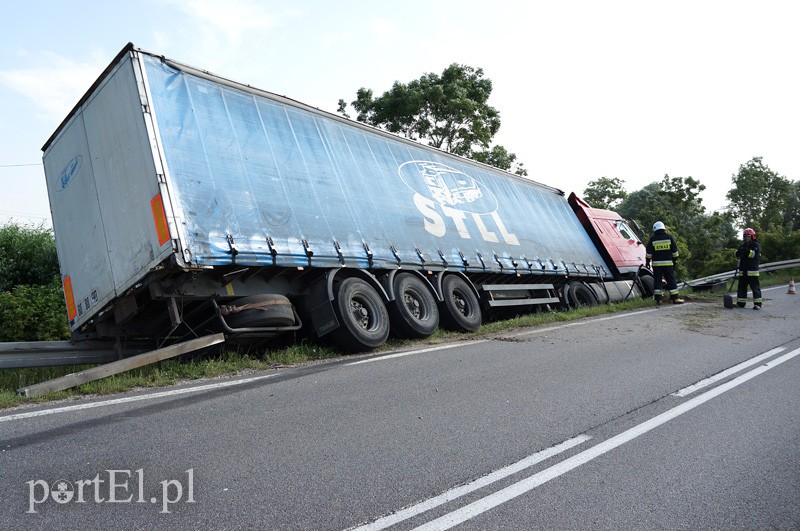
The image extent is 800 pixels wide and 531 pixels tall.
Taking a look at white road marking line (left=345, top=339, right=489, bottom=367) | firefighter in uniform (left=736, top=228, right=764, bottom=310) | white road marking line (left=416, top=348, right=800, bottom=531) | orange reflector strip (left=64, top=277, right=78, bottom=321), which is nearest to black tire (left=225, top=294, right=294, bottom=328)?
white road marking line (left=345, top=339, right=489, bottom=367)

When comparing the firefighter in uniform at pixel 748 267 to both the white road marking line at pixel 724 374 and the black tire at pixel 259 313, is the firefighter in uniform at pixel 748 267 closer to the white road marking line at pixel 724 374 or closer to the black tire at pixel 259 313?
the white road marking line at pixel 724 374

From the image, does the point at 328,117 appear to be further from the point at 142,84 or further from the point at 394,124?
the point at 394,124

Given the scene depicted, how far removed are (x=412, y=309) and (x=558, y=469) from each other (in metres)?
5.18

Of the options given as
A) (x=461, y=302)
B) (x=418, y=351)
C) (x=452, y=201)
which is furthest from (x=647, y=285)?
(x=418, y=351)

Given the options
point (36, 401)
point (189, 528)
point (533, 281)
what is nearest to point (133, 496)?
point (189, 528)

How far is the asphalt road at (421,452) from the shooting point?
2795 millimetres

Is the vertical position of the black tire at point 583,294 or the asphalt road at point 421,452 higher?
the black tire at point 583,294

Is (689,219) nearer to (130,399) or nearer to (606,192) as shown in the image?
(606,192)

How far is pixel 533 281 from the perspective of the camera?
41.5ft

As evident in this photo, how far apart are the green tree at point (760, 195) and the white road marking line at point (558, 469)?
53.4 metres

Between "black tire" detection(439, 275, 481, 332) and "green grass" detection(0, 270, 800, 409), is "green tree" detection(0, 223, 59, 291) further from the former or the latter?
"black tire" detection(439, 275, 481, 332)

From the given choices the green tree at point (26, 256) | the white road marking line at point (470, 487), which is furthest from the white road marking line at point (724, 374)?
the green tree at point (26, 256)

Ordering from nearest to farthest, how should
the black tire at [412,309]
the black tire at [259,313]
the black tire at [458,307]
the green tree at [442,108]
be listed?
1. the black tire at [259,313]
2. the black tire at [412,309]
3. the black tire at [458,307]
4. the green tree at [442,108]

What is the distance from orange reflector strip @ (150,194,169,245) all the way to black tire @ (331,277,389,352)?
2.23 m
